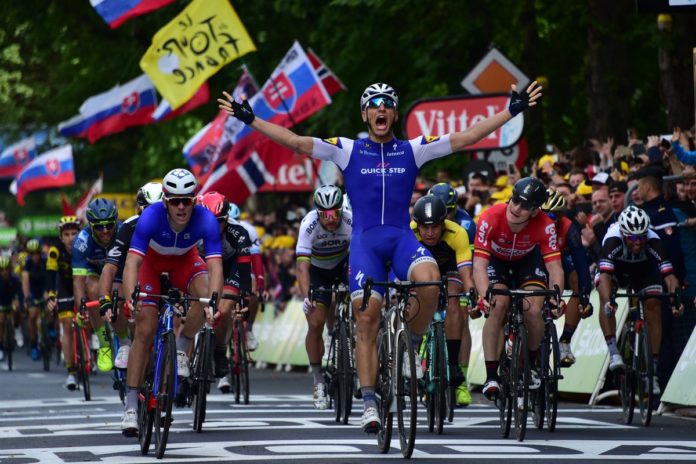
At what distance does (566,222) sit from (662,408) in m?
1.85

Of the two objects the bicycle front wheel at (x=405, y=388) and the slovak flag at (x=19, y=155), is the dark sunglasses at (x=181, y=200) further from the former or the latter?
the slovak flag at (x=19, y=155)

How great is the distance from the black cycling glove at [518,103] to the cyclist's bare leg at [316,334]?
13.2 feet

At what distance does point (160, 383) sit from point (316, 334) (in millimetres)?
4217

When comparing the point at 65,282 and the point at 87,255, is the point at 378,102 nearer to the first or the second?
the point at 87,255

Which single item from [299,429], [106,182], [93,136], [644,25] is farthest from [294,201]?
[299,429]

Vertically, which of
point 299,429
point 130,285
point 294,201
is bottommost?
point 299,429

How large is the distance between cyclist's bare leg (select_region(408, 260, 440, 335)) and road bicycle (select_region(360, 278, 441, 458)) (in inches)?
3.8

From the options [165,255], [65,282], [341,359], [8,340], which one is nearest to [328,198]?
[341,359]

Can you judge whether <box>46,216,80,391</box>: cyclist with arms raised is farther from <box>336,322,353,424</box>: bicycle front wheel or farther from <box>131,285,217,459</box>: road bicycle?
<box>131,285,217,459</box>: road bicycle

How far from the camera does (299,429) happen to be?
13.9 metres

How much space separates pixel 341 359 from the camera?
49.4 ft

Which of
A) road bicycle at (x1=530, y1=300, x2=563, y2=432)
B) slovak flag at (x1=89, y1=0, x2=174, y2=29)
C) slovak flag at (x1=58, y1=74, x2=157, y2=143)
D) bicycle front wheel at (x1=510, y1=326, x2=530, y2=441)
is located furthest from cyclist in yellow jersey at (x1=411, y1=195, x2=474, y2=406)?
slovak flag at (x1=58, y1=74, x2=157, y2=143)

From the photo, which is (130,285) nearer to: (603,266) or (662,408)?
(603,266)

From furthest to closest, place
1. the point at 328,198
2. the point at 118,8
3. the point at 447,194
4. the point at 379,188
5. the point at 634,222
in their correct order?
the point at 118,8, the point at 447,194, the point at 328,198, the point at 634,222, the point at 379,188
